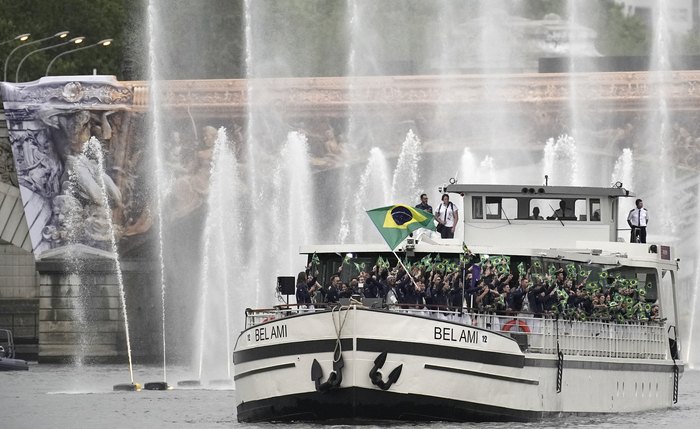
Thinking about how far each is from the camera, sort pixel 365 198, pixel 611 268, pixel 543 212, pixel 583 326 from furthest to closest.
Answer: pixel 365 198, pixel 543 212, pixel 611 268, pixel 583 326

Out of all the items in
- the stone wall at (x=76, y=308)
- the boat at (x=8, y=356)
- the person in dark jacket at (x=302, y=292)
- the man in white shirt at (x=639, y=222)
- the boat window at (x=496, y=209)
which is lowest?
the boat at (x=8, y=356)

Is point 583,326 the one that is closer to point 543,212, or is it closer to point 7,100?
point 543,212

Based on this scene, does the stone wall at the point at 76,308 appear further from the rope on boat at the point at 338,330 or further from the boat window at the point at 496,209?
the rope on boat at the point at 338,330

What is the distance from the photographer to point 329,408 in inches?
1976

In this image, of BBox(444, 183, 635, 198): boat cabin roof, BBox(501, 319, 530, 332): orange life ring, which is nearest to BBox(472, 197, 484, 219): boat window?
BBox(444, 183, 635, 198): boat cabin roof

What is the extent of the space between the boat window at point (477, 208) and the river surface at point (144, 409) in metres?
6.71

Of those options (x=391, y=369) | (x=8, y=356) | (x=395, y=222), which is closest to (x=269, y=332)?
(x=391, y=369)

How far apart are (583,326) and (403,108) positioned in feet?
158

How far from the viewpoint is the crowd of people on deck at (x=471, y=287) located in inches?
2082

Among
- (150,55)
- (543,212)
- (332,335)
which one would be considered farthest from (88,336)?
(332,335)

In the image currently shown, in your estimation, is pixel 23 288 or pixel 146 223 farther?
pixel 23 288

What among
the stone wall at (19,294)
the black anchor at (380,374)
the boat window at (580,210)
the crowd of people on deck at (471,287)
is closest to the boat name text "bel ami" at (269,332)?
the crowd of people on deck at (471,287)

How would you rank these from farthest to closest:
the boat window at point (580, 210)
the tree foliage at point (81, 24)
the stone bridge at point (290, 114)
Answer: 1. the tree foliage at point (81, 24)
2. the stone bridge at point (290, 114)
3. the boat window at point (580, 210)

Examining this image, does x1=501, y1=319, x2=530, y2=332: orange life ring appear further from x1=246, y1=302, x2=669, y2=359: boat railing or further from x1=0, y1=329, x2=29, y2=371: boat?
x1=0, y1=329, x2=29, y2=371: boat
